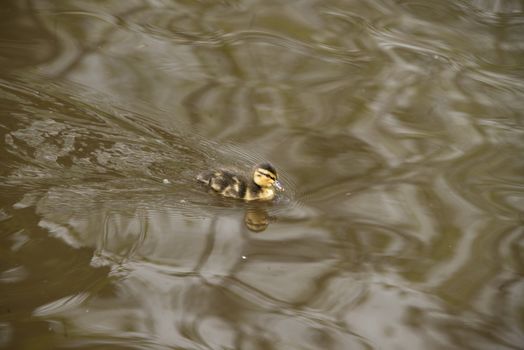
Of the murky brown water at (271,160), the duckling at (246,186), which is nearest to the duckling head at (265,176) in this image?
the duckling at (246,186)

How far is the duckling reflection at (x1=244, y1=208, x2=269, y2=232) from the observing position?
376 centimetres

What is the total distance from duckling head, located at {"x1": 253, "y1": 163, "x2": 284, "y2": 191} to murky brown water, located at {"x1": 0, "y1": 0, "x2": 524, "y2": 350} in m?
0.14

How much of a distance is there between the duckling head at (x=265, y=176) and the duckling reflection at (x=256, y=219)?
0.15m

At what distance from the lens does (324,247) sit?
3623mm

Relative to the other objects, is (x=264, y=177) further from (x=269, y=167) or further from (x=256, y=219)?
(x=256, y=219)

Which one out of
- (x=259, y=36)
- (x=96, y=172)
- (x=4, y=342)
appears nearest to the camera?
(x=4, y=342)

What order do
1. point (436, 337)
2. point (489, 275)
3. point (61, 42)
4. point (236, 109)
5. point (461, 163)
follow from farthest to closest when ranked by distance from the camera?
point (61, 42), point (236, 109), point (461, 163), point (489, 275), point (436, 337)

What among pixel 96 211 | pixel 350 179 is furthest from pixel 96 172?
pixel 350 179

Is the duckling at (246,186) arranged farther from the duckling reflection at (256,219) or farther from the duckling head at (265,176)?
the duckling reflection at (256,219)

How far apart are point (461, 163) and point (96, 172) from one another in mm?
2267

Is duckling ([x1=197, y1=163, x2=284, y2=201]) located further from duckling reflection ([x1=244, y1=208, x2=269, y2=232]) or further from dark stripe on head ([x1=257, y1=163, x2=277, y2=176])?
duckling reflection ([x1=244, y1=208, x2=269, y2=232])

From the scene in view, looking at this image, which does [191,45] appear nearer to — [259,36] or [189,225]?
[259,36]

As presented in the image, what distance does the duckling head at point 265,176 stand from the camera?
3932 millimetres

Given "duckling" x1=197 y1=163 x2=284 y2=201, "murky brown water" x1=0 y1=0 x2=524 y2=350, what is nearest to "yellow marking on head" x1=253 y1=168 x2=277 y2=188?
"duckling" x1=197 y1=163 x2=284 y2=201
